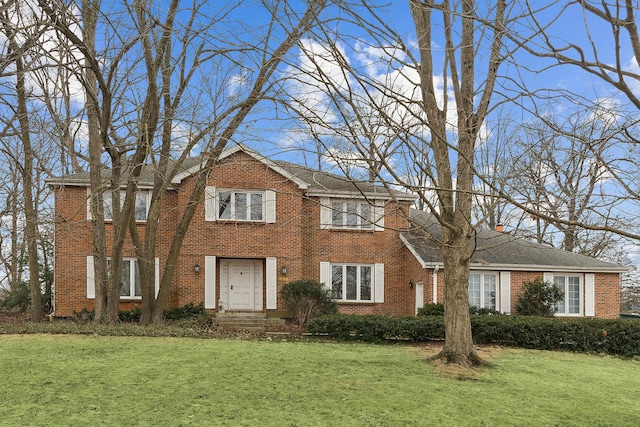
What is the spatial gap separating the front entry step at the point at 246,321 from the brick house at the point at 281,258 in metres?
0.65

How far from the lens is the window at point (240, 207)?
60.9 feet

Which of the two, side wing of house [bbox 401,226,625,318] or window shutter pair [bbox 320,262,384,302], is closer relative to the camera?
side wing of house [bbox 401,226,625,318]

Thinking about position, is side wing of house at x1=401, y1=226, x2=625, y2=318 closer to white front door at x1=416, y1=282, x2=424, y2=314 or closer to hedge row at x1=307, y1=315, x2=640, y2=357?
white front door at x1=416, y1=282, x2=424, y2=314

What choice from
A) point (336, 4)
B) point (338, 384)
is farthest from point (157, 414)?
point (336, 4)

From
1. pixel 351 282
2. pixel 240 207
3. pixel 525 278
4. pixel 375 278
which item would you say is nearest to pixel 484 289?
pixel 525 278

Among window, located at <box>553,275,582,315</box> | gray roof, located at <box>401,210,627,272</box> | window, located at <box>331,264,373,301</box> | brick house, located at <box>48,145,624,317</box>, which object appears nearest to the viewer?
brick house, located at <box>48,145,624,317</box>

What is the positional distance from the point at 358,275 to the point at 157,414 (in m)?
13.9

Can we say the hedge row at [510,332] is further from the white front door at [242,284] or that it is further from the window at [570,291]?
the white front door at [242,284]

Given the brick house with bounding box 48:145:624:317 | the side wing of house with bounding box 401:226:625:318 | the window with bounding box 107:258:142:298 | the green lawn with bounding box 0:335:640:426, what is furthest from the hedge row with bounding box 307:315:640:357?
the window with bounding box 107:258:142:298

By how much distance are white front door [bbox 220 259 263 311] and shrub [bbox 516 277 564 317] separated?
31.2ft

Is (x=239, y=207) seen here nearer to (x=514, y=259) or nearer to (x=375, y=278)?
(x=375, y=278)

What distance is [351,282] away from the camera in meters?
19.8

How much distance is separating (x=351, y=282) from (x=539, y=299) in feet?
22.1

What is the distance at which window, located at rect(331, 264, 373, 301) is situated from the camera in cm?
1969
